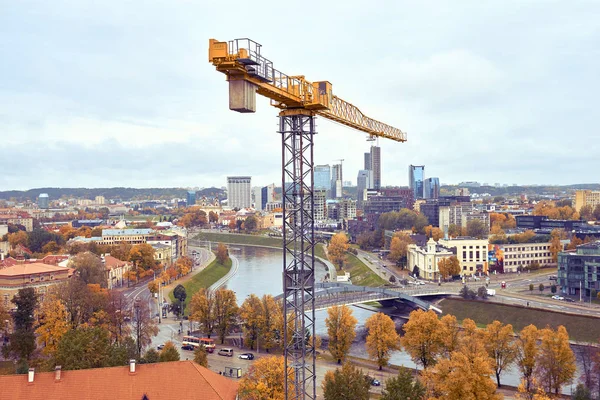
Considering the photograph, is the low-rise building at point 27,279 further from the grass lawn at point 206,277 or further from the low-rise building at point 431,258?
the low-rise building at point 431,258

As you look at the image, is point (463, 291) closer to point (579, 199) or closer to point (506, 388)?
point (506, 388)

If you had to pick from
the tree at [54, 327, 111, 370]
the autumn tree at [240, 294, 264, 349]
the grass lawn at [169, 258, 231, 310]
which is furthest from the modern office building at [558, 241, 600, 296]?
the tree at [54, 327, 111, 370]

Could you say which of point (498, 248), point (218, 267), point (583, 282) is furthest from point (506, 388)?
point (218, 267)

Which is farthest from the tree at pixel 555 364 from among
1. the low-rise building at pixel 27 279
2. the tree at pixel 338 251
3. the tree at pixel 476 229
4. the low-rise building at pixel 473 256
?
the tree at pixel 476 229

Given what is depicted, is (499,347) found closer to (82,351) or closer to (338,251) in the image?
(82,351)

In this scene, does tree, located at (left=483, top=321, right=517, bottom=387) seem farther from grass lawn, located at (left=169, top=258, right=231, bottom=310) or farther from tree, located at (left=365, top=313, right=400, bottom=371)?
grass lawn, located at (left=169, top=258, right=231, bottom=310)
